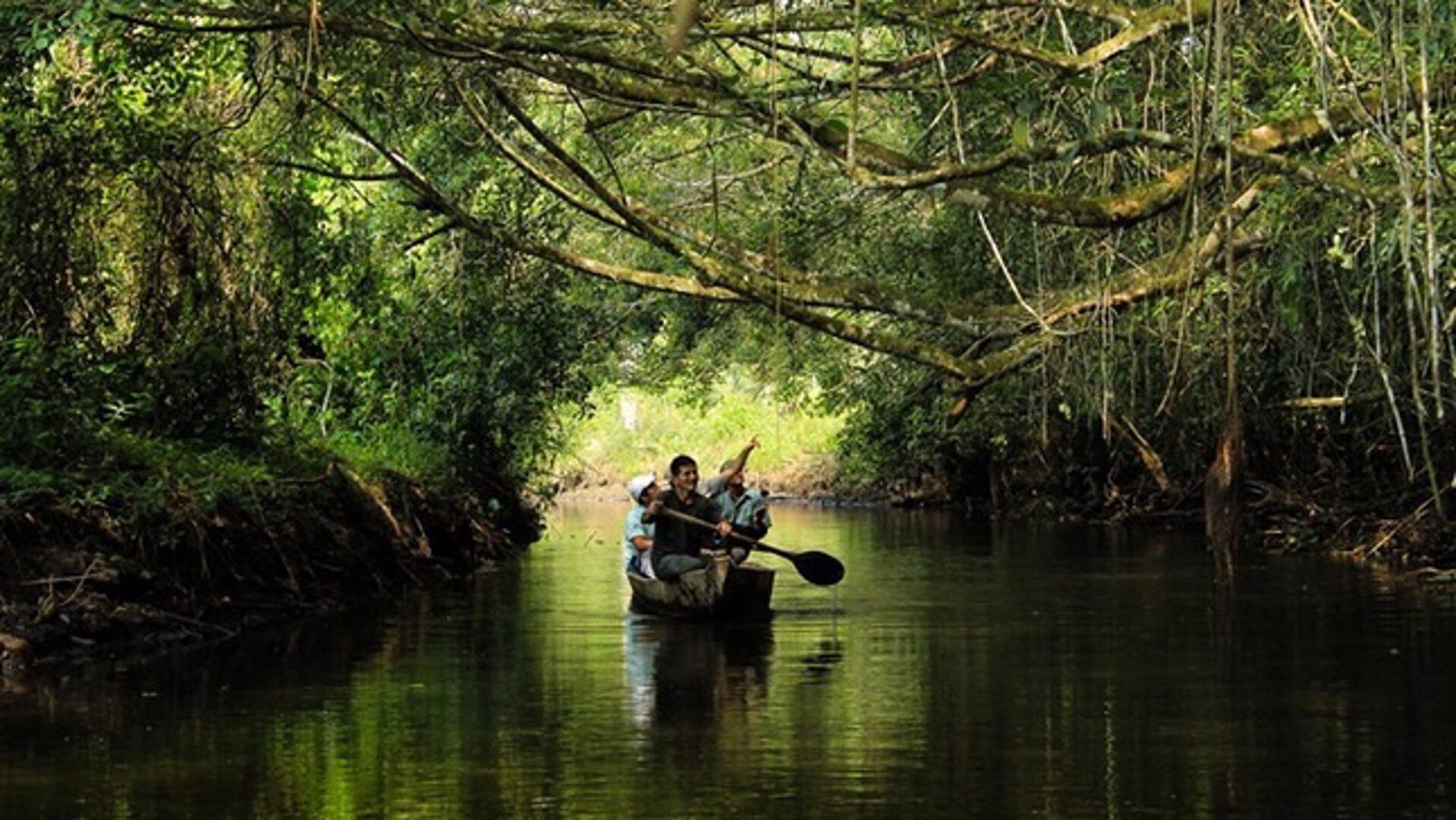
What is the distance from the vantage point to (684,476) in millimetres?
18109

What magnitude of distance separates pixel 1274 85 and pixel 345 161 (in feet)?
28.0

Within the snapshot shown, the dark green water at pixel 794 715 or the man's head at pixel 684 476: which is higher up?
the man's head at pixel 684 476

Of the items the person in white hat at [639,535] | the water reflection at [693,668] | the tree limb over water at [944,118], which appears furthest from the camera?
the person in white hat at [639,535]

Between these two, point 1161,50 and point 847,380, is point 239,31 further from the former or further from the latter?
point 847,380

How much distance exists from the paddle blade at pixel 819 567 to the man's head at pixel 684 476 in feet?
5.29

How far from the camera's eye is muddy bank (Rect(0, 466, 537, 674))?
46.1 ft

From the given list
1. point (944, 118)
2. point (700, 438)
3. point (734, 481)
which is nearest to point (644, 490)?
point (734, 481)

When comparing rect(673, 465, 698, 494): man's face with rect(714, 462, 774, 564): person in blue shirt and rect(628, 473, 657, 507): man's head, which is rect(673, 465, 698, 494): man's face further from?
rect(714, 462, 774, 564): person in blue shirt

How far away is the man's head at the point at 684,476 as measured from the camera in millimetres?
18078

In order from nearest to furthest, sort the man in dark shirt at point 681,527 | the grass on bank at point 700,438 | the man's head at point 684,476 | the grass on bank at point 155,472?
1. the grass on bank at point 155,472
2. the man in dark shirt at point 681,527
3. the man's head at point 684,476
4. the grass on bank at point 700,438

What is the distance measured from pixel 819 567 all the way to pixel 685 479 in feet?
6.51

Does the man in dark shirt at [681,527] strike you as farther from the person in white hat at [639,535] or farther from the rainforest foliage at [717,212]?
the rainforest foliage at [717,212]

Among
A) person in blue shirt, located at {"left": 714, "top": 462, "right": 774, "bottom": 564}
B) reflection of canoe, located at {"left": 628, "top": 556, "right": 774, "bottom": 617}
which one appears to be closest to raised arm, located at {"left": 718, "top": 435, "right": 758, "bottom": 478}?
person in blue shirt, located at {"left": 714, "top": 462, "right": 774, "bottom": 564}

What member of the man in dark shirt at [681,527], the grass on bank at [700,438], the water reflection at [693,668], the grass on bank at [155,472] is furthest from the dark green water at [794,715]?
the grass on bank at [700,438]
